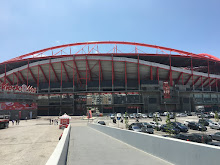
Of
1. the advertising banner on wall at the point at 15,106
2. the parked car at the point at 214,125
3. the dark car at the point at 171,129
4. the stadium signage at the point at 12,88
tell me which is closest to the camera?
the dark car at the point at 171,129

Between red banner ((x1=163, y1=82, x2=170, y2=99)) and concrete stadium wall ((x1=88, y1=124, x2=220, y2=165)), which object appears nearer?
concrete stadium wall ((x1=88, y1=124, x2=220, y2=165))

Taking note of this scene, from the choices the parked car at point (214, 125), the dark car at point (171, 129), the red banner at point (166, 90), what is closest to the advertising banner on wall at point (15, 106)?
the dark car at point (171, 129)

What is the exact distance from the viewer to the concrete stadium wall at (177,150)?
16.5ft

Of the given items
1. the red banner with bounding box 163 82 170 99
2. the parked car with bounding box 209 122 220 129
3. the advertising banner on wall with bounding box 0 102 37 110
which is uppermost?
the red banner with bounding box 163 82 170 99

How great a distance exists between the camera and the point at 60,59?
Answer: 226 ft

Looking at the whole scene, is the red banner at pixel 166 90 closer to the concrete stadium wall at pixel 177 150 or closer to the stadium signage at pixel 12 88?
the stadium signage at pixel 12 88

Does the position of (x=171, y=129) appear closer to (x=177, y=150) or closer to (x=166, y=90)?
(x=177, y=150)

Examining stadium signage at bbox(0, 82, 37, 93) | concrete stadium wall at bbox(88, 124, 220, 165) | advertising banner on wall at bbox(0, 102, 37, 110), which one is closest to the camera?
concrete stadium wall at bbox(88, 124, 220, 165)

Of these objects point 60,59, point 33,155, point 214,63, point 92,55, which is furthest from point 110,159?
point 214,63

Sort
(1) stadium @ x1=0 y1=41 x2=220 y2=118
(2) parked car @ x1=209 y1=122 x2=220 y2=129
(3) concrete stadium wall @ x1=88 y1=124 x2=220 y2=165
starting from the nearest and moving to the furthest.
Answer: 1. (3) concrete stadium wall @ x1=88 y1=124 x2=220 y2=165
2. (2) parked car @ x1=209 y1=122 x2=220 y2=129
3. (1) stadium @ x1=0 y1=41 x2=220 y2=118

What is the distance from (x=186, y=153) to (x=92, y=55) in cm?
6412

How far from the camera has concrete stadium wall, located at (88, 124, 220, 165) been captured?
16.5 feet

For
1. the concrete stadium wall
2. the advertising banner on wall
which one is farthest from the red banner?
the concrete stadium wall

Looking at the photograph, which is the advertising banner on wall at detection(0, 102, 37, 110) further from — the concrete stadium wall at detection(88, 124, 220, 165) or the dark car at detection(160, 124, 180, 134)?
the concrete stadium wall at detection(88, 124, 220, 165)
